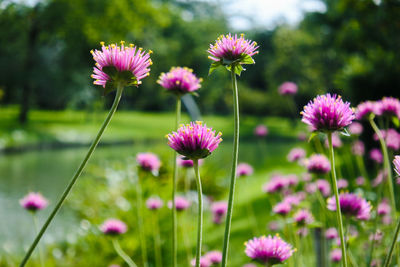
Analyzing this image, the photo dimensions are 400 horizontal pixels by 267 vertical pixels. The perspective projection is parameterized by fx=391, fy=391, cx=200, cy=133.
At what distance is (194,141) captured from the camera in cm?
87

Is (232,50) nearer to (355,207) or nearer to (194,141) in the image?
(194,141)

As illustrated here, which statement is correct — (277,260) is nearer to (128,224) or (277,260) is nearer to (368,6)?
(128,224)

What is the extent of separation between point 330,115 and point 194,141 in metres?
0.33

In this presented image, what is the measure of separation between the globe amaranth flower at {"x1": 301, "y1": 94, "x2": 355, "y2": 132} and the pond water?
277cm

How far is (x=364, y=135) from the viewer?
5.88m

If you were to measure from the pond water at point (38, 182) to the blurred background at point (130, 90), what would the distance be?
0.03 meters

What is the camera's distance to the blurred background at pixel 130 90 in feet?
16.6

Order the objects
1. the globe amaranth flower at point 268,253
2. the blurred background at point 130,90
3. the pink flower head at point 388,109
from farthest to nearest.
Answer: the blurred background at point 130,90 → the pink flower head at point 388,109 → the globe amaranth flower at point 268,253

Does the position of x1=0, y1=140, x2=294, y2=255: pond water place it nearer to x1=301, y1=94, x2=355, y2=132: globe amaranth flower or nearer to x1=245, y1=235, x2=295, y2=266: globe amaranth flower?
x1=245, y1=235, x2=295, y2=266: globe amaranth flower

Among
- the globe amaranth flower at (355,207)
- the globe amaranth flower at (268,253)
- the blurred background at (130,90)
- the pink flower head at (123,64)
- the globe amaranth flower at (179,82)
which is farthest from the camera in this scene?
the blurred background at (130,90)

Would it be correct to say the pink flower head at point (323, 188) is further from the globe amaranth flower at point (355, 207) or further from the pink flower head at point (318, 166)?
the globe amaranth flower at point (355, 207)

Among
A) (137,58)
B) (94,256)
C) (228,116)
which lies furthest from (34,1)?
(228,116)

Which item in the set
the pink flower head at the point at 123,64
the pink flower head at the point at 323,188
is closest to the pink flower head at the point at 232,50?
the pink flower head at the point at 123,64

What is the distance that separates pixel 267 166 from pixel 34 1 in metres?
13.6
